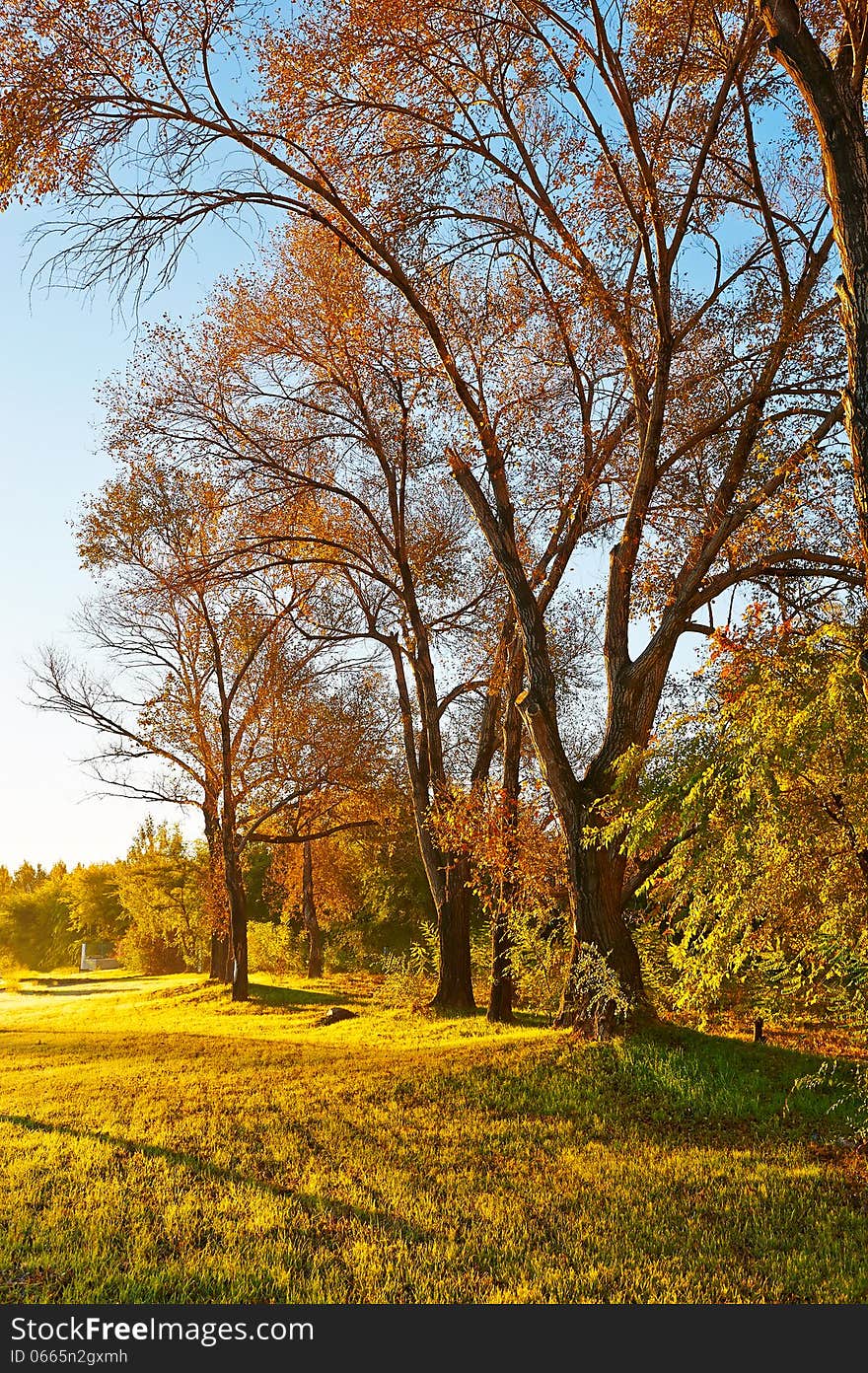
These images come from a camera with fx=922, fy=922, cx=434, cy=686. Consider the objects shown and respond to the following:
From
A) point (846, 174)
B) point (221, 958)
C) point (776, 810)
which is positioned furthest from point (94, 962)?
point (846, 174)

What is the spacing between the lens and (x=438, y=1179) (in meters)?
6.18

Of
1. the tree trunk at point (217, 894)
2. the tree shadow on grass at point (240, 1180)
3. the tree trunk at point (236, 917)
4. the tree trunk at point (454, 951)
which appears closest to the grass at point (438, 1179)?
the tree shadow on grass at point (240, 1180)

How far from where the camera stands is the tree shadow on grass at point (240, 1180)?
5215mm

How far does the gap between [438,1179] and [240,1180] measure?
4.33 ft

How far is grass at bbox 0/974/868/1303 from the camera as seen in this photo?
A: 4.52 m

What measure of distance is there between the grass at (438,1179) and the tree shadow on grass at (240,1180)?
0.07ft

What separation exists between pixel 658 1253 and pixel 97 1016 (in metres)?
19.1

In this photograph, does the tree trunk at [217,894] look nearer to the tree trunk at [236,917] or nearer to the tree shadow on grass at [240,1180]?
the tree trunk at [236,917]

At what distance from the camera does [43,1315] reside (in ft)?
13.6

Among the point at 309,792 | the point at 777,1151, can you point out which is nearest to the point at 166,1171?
the point at 777,1151

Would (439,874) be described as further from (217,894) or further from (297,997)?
(217,894)

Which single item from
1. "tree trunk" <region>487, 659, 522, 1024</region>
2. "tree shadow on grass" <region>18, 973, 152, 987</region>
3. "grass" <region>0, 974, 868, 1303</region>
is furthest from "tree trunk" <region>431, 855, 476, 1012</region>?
"tree shadow on grass" <region>18, 973, 152, 987</region>

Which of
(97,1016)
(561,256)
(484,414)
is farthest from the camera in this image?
(97,1016)

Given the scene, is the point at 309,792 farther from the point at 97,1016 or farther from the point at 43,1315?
the point at 43,1315
